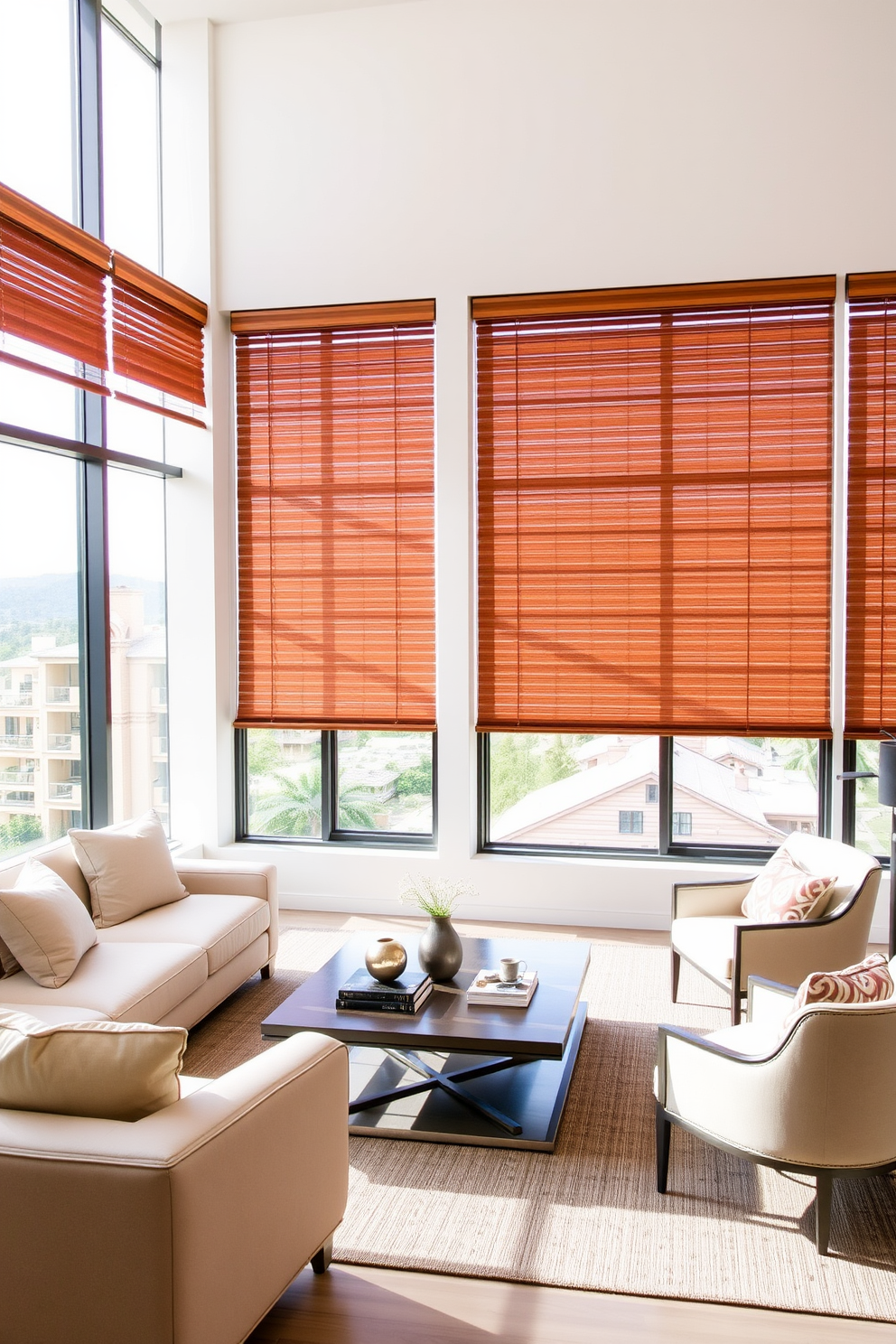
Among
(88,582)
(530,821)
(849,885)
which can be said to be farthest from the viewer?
(530,821)

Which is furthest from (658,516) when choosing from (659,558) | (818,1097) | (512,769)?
(818,1097)

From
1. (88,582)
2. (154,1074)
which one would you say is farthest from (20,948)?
(88,582)

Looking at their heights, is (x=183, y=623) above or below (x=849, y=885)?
above

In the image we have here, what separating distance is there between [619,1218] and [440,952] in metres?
1.15

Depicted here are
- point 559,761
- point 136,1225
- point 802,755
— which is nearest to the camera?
point 136,1225

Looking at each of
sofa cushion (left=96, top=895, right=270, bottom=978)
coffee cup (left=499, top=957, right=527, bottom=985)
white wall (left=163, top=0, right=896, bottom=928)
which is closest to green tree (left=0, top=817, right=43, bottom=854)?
sofa cushion (left=96, top=895, right=270, bottom=978)

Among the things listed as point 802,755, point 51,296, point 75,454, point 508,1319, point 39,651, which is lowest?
point 508,1319

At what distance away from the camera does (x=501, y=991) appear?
11.9 ft

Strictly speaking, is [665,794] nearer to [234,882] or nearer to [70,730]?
[234,882]

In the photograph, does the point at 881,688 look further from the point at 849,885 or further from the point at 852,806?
the point at 849,885

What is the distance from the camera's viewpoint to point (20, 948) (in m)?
3.60

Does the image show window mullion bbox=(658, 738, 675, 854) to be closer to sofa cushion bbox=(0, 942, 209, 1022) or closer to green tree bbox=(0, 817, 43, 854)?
sofa cushion bbox=(0, 942, 209, 1022)

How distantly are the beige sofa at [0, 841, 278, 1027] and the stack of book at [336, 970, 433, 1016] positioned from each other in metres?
0.74

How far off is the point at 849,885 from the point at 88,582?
3.88 m
